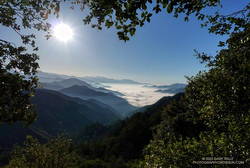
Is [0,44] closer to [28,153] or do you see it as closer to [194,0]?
[194,0]

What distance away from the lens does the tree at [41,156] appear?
2450 cm

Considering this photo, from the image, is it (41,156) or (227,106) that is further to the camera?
(41,156)

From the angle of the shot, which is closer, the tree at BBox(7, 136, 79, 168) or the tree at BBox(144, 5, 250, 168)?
the tree at BBox(144, 5, 250, 168)

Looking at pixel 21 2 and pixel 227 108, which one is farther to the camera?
pixel 227 108

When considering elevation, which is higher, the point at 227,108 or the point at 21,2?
the point at 21,2

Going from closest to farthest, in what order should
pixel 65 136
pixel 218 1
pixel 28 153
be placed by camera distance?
pixel 218 1
pixel 28 153
pixel 65 136

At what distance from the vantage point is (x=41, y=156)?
2506 cm

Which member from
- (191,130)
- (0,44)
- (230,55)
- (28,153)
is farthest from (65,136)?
(191,130)

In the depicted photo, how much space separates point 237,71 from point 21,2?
12.1 metres

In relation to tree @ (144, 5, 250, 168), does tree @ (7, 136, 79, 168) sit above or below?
below

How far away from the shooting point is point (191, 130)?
59344 millimetres

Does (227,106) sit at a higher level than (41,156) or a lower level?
higher

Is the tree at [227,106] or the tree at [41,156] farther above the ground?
the tree at [227,106]

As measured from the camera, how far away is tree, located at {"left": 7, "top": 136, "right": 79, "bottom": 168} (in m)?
24.5
